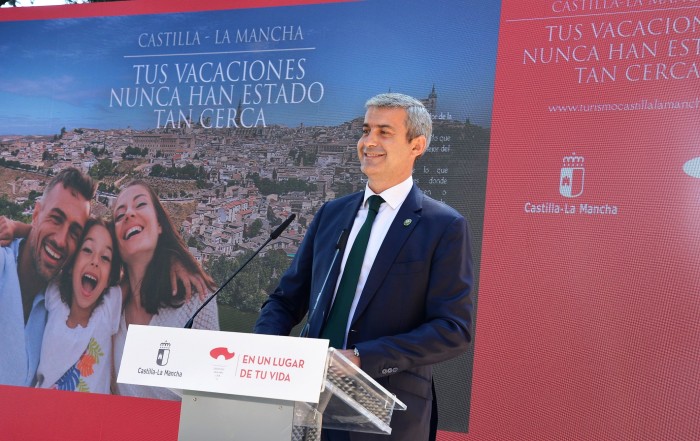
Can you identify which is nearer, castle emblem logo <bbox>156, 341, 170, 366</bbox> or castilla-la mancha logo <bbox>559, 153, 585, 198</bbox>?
castle emblem logo <bbox>156, 341, 170, 366</bbox>

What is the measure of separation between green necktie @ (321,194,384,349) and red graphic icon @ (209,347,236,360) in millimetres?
573

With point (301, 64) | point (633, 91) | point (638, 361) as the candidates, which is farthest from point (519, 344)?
point (301, 64)

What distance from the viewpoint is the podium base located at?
1.78 meters

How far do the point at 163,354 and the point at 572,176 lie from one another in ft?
9.36

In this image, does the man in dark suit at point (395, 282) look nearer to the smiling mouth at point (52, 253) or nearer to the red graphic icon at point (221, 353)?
the red graphic icon at point (221, 353)

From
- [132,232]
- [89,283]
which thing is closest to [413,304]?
[132,232]

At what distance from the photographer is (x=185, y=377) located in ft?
5.98

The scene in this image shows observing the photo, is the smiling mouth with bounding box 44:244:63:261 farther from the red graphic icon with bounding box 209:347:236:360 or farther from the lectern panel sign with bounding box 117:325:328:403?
the red graphic icon with bounding box 209:347:236:360

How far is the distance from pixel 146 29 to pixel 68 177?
1.03 meters

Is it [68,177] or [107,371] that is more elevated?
[68,177]

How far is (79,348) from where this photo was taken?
16.5 feet

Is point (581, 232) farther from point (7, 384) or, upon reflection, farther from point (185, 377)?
point (7, 384)

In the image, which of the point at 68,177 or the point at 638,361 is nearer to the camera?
the point at 638,361

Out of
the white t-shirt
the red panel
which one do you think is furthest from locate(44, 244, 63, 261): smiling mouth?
the red panel
